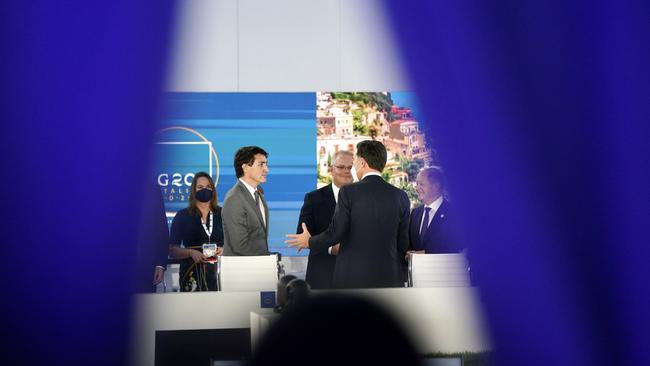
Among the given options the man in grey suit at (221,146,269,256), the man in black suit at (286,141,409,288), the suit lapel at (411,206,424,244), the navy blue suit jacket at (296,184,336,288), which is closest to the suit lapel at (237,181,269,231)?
the man in grey suit at (221,146,269,256)

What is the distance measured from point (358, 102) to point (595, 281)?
4.78 meters

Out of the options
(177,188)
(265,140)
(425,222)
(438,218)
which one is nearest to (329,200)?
(425,222)

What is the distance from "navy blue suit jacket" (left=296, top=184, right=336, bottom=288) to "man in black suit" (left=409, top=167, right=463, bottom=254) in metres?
0.43

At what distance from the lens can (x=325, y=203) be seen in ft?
13.2

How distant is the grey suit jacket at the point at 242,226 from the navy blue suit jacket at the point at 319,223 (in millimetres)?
277

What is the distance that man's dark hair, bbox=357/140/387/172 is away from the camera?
3.39m

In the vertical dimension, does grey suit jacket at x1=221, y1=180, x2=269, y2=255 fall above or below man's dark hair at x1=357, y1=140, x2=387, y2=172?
below

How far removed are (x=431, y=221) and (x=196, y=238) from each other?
1.31 meters

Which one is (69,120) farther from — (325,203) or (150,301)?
(325,203)

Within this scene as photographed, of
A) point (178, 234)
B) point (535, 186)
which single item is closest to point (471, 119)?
point (535, 186)

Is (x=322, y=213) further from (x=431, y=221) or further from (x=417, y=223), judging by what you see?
(x=431, y=221)

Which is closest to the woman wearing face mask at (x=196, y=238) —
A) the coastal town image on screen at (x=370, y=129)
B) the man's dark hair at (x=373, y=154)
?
the man's dark hair at (x=373, y=154)

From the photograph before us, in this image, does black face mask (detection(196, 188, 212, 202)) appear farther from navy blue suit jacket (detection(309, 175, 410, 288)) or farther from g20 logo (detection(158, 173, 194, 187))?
g20 logo (detection(158, 173, 194, 187))

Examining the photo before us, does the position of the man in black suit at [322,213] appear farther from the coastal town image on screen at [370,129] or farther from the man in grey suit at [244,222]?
the coastal town image on screen at [370,129]
